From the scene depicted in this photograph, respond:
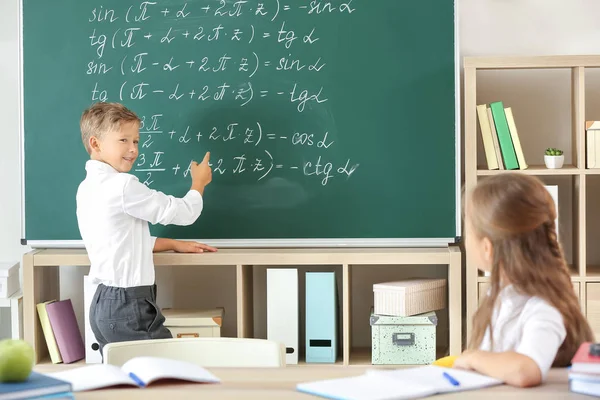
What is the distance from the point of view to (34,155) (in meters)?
3.41

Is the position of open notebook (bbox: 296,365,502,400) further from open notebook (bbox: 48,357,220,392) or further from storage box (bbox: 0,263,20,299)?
storage box (bbox: 0,263,20,299)

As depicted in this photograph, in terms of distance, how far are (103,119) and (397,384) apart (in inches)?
75.6

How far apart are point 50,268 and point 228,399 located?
2.31 m

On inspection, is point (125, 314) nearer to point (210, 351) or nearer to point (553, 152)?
point (210, 351)

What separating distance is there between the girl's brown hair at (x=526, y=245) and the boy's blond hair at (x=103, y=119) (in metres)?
1.70

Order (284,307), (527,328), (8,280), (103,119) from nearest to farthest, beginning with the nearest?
(527,328)
(103,119)
(284,307)
(8,280)

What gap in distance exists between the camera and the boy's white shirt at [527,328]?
4.84 ft

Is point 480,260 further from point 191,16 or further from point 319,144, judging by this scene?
point 191,16

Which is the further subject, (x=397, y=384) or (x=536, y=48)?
(x=536, y=48)

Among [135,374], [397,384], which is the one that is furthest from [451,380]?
[135,374]

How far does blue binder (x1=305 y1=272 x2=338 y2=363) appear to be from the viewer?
325 cm

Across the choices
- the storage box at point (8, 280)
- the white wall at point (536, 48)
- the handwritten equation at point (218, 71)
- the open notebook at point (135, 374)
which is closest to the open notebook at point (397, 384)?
the open notebook at point (135, 374)

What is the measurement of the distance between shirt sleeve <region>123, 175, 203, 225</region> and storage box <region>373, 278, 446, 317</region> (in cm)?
77

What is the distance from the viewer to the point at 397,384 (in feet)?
4.65
